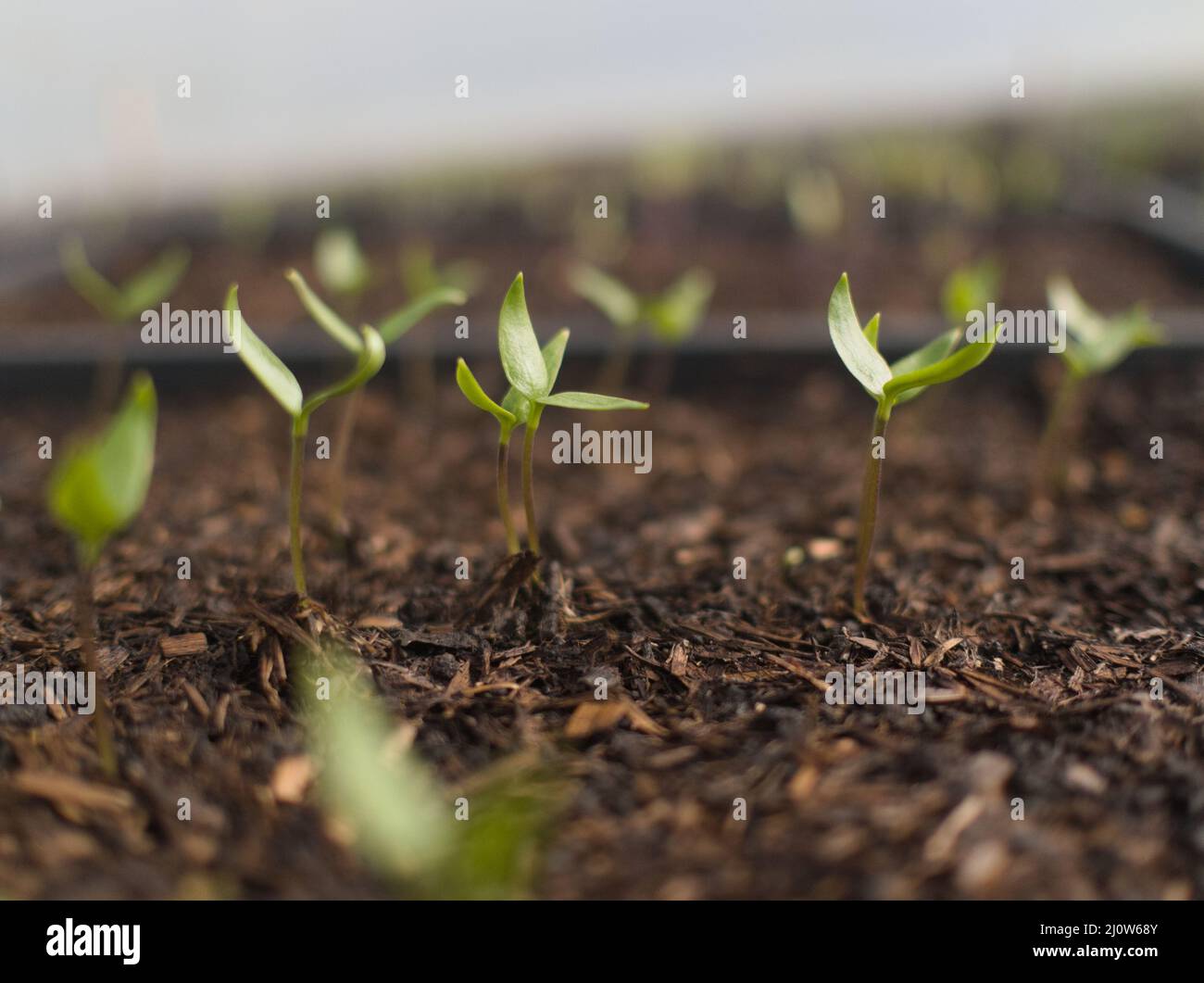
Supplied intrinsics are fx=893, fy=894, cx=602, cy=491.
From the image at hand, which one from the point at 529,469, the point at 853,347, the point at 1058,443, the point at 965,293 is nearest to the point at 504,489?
the point at 529,469

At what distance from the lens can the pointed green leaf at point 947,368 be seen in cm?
94

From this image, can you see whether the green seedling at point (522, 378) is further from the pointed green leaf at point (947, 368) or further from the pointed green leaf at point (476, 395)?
the pointed green leaf at point (947, 368)

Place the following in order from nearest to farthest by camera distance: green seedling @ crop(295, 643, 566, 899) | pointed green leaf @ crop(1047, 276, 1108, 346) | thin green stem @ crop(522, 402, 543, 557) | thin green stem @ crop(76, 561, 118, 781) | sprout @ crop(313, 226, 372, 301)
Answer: green seedling @ crop(295, 643, 566, 899) < thin green stem @ crop(76, 561, 118, 781) < thin green stem @ crop(522, 402, 543, 557) < pointed green leaf @ crop(1047, 276, 1108, 346) < sprout @ crop(313, 226, 372, 301)

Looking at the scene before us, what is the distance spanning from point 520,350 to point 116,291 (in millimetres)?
2000

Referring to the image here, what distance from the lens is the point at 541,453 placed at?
197 cm

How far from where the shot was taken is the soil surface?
79 cm

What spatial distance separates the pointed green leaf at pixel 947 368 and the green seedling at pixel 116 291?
118 cm

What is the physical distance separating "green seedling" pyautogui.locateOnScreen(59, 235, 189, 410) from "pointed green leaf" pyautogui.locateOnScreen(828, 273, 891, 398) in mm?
1094

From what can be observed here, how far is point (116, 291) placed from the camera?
2527 mm

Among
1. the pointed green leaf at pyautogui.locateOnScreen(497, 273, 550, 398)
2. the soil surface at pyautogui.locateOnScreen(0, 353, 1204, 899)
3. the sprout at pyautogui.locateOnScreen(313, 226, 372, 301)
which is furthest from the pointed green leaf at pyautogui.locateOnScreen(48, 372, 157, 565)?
the sprout at pyautogui.locateOnScreen(313, 226, 372, 301)

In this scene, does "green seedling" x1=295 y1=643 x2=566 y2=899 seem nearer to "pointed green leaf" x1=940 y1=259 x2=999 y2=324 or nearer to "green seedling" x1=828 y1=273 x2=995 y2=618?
"green seedling" x1=828 y1=273 x2=995 y2=618

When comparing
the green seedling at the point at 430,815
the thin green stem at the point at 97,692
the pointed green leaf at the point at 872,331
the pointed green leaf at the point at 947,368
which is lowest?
the green seedling at the point at 430,815

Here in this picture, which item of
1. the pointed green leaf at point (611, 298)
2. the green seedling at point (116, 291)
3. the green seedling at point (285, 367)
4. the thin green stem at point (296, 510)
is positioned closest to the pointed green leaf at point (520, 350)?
the green seedling at point (285, 367)
